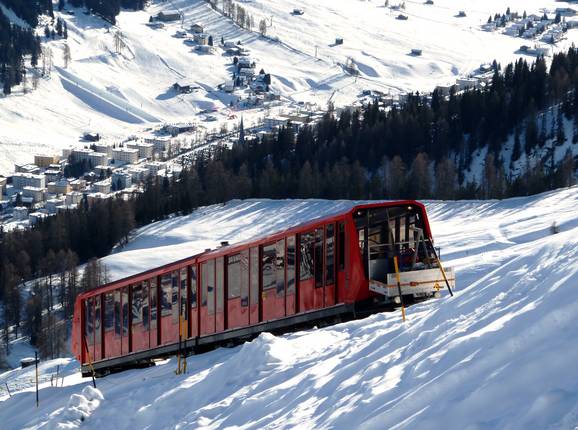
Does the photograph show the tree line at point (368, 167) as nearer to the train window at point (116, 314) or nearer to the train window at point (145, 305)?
the train window at point (116, 314)

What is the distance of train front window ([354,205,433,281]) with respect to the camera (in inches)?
846

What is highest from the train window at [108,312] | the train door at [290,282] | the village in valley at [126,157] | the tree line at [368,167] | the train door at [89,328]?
the train door at [290,282]

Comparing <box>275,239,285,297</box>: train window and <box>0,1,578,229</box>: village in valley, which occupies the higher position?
<box>275,239,285,297</box>: train window

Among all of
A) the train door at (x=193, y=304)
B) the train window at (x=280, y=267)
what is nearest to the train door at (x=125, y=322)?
the train door at (x=193, y=304)

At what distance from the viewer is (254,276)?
23594mm

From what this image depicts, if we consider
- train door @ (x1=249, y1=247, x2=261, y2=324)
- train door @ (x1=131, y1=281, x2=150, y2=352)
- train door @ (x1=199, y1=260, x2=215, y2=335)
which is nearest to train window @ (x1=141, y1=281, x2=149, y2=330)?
train door @ (x1=131, y1=281, x2=150, y2=352)

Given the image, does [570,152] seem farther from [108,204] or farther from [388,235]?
[388,235]

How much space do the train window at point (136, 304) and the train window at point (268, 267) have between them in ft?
15.0

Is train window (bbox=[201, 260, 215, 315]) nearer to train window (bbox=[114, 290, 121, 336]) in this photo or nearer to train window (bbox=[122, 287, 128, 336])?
train window (bbox=[122, 287, 128, 336])

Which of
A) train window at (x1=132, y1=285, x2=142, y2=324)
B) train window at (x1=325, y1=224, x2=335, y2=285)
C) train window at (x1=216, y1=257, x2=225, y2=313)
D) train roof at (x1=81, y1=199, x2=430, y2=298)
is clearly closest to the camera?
train window at (x1=325, y1=224, x2=335, y2=285)

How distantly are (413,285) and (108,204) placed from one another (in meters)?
80.1

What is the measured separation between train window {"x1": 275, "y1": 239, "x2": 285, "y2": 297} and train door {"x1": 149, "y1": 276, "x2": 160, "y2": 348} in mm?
4197

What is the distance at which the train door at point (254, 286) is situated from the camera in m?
23.4

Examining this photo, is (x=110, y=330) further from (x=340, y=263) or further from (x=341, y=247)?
(x=341, y=247)
